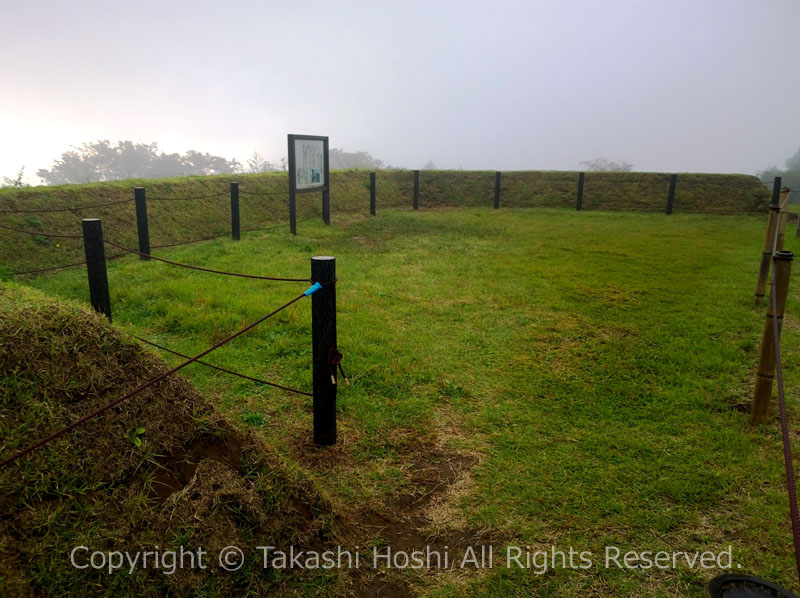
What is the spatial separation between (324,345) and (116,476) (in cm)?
138

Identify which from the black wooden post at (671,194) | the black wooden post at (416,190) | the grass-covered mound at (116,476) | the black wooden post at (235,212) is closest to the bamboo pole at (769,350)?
the grass-covered mound at (116,476)

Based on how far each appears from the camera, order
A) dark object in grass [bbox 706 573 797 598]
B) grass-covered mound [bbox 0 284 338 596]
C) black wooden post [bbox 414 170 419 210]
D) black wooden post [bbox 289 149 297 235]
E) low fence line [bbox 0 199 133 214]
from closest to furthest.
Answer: grass-covered mound [bbox 0 284 338 596]
dark object in grass [bbox 706 573 797 598]
low fence line [bbox 0 199 133 214]
black wooden post [bbox 289 149 297 235]
black wooden post [bbox 414 170 419 210]

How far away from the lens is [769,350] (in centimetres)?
366

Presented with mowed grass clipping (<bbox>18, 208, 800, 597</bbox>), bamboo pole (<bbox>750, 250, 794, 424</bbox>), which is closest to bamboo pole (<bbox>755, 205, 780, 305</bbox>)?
mowed grass clipping (<bbox>18, 208, 800, 597</bbox>)

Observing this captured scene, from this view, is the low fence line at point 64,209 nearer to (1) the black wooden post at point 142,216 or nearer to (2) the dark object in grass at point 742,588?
(1) the black wooden post at point 142,216

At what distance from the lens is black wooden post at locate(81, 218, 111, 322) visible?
486cm

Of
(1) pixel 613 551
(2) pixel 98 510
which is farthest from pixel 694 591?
(2) pixel 98 510

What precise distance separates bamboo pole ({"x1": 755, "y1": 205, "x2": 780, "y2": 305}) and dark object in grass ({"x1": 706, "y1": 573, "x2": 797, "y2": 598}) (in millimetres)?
5058

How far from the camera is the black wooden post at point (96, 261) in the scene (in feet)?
16.0

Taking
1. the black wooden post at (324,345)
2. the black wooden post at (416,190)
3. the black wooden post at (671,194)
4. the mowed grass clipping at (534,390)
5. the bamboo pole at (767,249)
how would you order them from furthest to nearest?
the black wooden post at (416,190) < the black wooden post at (671,194) < the bamboo pole at (767,249) < the black wooden post at (324,345) < the mowed grass clipping at (534,390)

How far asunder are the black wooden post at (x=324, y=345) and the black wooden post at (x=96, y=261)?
8.76 feet

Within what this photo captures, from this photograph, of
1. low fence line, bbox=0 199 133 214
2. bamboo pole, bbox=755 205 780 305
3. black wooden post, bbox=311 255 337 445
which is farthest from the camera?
low fence line, bbox=0 199 133 214

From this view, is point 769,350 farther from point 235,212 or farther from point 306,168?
point 306,168

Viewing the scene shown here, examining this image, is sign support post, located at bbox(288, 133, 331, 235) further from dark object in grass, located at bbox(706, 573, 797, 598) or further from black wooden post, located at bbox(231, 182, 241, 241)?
dark object in grass, located at bbox(706, 573, 797, 598)
